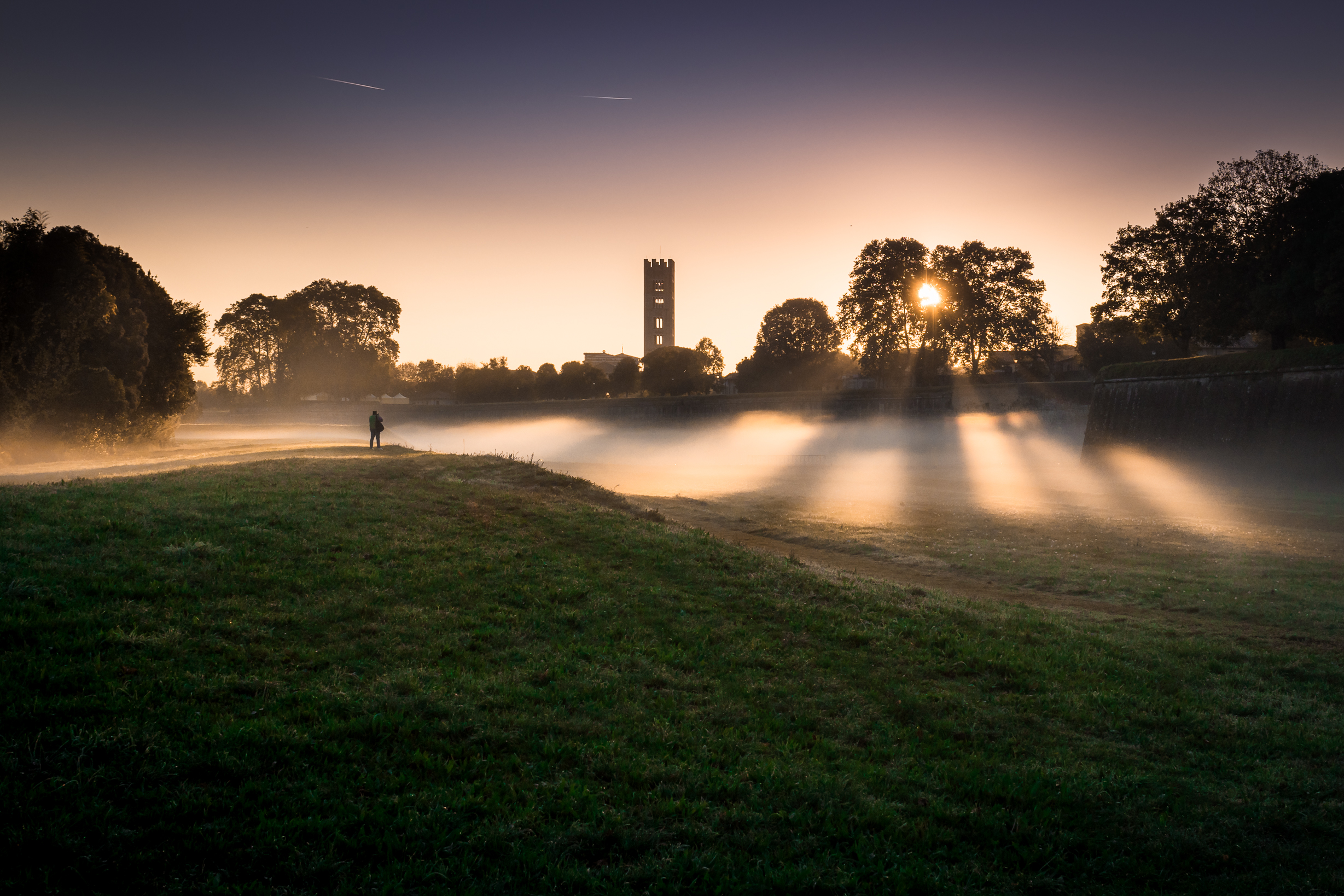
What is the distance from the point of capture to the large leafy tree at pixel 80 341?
2720 cm

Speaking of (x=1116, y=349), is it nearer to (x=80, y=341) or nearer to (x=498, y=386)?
(x=498, y=386)

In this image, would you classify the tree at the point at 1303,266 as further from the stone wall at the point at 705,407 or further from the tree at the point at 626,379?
the tree at the point at 626,379

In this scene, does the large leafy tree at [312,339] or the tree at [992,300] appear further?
the large leafy tree at [312,339]

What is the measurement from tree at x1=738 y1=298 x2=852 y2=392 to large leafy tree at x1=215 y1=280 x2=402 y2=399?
43.8 metres

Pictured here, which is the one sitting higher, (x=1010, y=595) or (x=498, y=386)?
(x=498, y=386)

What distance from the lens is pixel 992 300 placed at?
58375 mm

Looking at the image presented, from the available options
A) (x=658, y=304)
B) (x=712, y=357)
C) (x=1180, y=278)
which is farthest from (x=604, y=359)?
(x=1180, y=278)

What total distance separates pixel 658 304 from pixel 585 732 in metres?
132

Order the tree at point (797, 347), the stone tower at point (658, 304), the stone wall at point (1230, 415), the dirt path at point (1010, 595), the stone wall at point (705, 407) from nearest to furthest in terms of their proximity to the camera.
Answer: the dirt path at point (1010, 595) < the stone wall at point (1230, 415) < the stone wall at point (705, 407) < the tree at point (797, 347) < the stone tower at point (658, 304)

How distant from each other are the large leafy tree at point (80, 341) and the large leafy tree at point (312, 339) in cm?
4862

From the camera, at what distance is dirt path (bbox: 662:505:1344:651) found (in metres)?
10.8

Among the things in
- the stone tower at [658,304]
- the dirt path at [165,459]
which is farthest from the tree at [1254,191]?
the stone tower at [658,304]

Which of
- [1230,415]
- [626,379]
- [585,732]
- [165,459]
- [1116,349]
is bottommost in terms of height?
[585,732]

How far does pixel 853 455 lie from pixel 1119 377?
15.3 metres
